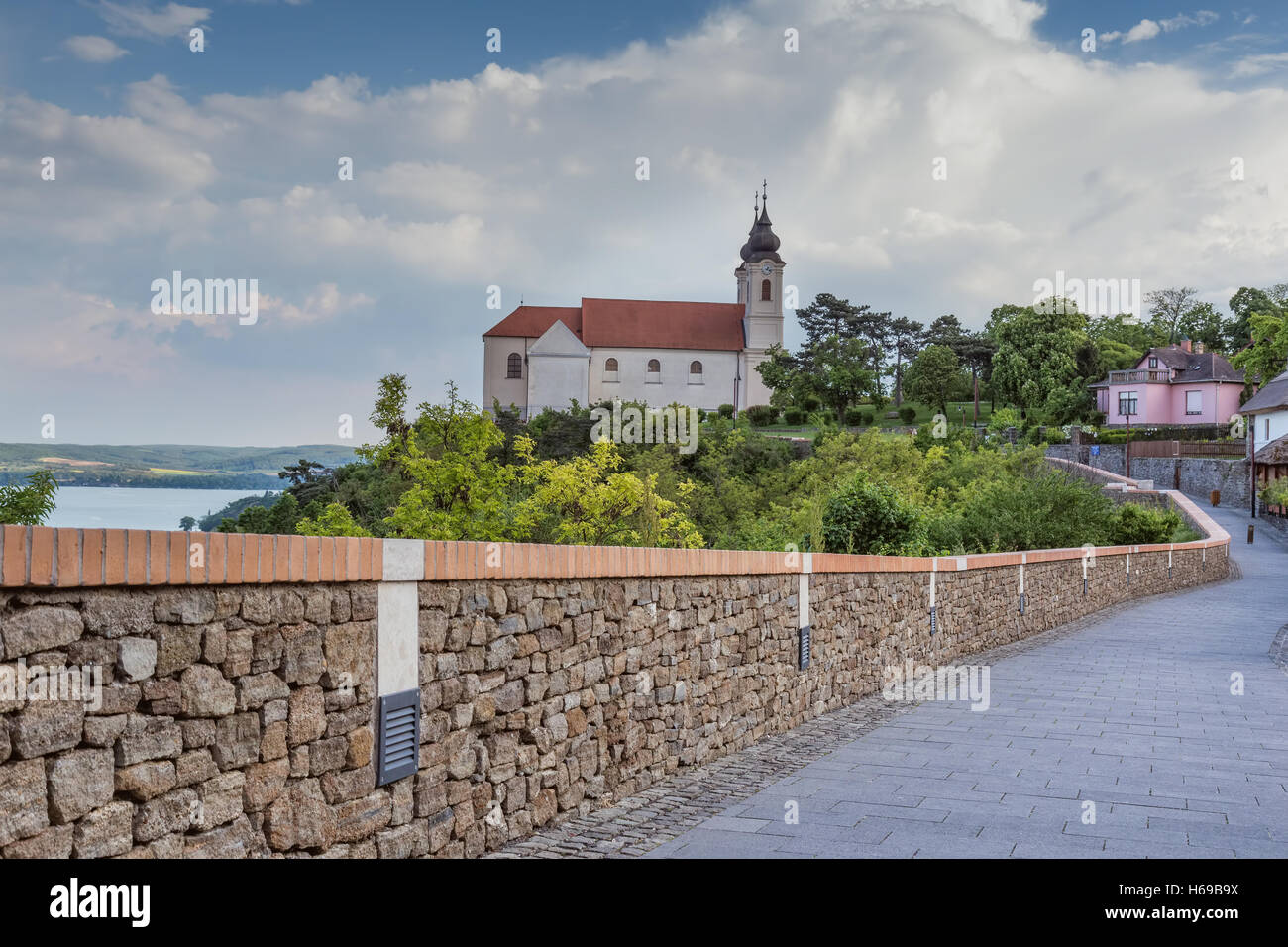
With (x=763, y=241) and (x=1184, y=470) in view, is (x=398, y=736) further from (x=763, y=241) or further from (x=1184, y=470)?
(x=763, y=241)

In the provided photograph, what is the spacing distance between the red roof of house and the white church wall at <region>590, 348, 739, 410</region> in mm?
577

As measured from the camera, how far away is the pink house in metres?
70.9

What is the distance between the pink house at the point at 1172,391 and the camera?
70.9 meters

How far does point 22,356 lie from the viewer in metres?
13.6

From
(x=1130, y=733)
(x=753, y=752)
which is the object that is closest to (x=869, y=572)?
(x=1130, y=733)

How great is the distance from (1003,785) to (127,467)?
1137 centimetres

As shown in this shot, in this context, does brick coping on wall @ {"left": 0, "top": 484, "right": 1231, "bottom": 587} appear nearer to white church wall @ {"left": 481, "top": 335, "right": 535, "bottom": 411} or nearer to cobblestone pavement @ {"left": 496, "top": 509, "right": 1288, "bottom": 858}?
cobblestone pavement @ {"left": 496, "top": 509, "right": 1288, "bottom": 858}

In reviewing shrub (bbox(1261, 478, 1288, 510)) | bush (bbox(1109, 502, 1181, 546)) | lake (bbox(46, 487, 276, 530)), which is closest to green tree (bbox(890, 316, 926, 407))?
shrub (bbox(1261, 478, 1288, 510))

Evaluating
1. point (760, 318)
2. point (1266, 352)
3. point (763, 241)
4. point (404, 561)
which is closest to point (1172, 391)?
point (1266, 352)

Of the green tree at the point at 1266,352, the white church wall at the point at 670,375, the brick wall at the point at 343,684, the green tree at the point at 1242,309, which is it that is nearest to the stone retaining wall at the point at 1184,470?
the green tree at the point at 1266,352

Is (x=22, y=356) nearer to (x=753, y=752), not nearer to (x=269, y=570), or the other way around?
(x=753, y=752)

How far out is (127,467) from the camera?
1352 cm

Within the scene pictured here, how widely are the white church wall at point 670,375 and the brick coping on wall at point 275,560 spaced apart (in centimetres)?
7881

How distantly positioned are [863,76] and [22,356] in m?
16.8
